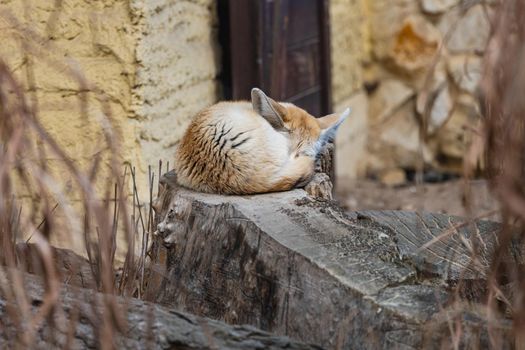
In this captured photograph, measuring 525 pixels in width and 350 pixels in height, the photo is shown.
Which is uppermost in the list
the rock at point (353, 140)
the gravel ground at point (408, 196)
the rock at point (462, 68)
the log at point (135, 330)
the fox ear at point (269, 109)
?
the fox ear at point (269, 109)

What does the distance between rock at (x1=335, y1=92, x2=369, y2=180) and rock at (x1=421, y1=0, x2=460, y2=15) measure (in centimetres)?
87

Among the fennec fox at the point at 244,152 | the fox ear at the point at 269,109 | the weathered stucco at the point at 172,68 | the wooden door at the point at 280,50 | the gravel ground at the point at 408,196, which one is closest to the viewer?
the fennec fox at the point at 244,152

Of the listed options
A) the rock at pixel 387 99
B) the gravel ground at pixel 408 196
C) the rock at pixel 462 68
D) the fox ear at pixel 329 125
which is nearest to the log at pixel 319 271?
the fox ear at pixel 329 125

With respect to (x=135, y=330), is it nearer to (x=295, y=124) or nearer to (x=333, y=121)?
(x=295, y=124)

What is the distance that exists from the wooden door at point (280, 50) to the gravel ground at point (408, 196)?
0.78 metres

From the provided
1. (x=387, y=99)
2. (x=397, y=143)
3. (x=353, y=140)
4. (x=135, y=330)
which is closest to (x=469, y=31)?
(x=387, y=99)

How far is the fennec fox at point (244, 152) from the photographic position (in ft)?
11.3

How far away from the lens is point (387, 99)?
7.82m

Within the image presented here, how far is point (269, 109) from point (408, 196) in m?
3.61

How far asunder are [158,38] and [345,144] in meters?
2.99

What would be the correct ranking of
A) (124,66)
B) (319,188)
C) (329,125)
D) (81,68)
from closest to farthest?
(319,188)
(329,125)
(81,68)
(124,66)

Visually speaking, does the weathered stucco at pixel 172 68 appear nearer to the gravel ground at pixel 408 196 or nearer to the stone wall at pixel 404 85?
the gravel ground at pixel 408 196

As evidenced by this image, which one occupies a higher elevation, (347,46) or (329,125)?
(329,125)

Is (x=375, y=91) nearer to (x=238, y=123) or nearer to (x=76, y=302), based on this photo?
(x=238, y=123)
